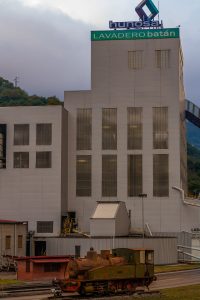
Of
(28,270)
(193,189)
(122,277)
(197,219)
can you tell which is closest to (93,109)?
(197,219)

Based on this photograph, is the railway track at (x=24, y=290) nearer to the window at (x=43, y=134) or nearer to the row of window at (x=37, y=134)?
the window at (x=43, y=134)

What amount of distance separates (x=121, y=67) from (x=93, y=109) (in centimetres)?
798

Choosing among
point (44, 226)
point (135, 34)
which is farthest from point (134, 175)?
point (135, 34)

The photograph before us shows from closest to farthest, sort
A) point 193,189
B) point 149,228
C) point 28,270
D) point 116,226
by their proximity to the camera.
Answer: point 28,270, point 116,226, point 149,228, point 193,189

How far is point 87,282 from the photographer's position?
41.5 meters

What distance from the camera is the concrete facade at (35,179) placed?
287 feet

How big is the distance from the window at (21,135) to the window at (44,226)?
12354mm

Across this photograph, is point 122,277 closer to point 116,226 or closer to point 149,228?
point 116,226

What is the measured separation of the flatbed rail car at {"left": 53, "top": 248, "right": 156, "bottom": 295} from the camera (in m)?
41.6

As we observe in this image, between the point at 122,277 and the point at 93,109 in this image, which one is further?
the point at 93,109

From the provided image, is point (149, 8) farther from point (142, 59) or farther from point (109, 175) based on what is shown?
point (109, 175)

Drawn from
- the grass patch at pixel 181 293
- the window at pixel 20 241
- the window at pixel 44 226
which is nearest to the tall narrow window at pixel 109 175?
the window at pixel 44 226

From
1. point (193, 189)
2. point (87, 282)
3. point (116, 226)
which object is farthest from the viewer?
point (193, 189)

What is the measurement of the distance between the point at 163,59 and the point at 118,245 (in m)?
31.6
